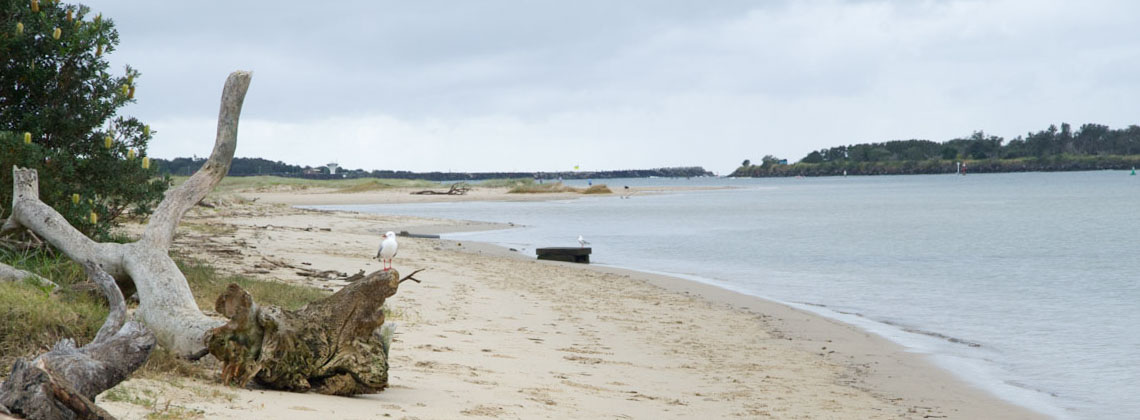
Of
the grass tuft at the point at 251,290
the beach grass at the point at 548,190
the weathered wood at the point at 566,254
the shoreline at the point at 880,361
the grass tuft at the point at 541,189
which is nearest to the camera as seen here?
the shoreline at the point at 880,361

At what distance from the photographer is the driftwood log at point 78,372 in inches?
155

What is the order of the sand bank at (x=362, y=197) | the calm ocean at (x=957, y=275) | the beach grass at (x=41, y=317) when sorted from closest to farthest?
the beach grass at (x=41, y=317), the calm ocean at (x=957, y=275), the sand bank at (x=362, y=197)

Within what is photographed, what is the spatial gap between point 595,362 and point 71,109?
7256 millimetres

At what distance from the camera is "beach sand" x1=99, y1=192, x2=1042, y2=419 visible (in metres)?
6.23

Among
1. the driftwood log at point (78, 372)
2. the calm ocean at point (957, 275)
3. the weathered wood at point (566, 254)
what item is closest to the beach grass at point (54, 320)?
the driftwood log at point (78, 372)

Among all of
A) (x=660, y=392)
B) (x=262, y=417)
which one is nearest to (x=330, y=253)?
(x=660, y=392)

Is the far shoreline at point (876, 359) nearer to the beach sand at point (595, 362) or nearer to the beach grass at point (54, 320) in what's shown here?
the beach sand at point (595, 362)

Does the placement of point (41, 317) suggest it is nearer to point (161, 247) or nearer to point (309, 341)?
point (161, 247)

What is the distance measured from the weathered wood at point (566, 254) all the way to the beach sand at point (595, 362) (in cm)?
424

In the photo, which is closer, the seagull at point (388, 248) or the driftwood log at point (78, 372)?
the driftwood log at point (78, 372)

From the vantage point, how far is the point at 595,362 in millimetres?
9242

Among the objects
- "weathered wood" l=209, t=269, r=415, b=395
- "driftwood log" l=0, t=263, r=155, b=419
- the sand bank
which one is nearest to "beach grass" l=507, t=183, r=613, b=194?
the sand bank

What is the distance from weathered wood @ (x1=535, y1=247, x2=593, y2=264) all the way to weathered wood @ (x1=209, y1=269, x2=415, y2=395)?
1609 cm

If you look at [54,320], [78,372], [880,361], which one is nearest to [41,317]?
[54,320]
